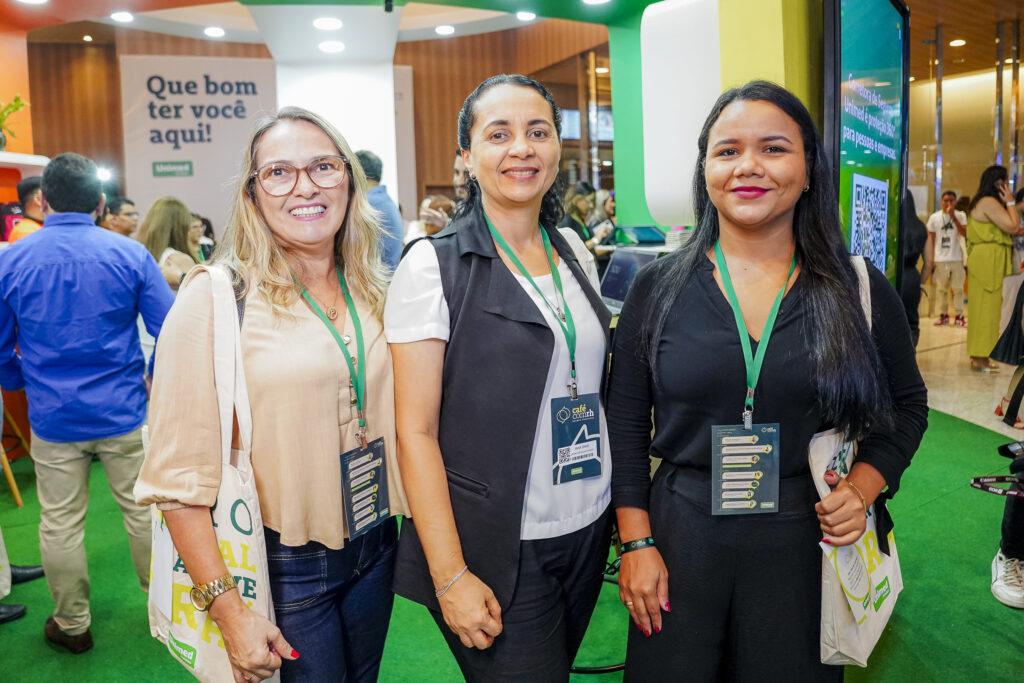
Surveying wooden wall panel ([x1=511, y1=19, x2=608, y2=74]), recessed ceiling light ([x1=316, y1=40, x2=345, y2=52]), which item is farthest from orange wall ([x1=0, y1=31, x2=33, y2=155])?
wooden wall panel ([x1=511, y1=19, x2=608, y2=74])

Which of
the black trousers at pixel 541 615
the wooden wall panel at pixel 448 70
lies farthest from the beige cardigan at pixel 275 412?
the wooden wall panel at pixel 448 70

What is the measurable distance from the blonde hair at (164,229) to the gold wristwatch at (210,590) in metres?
3.82

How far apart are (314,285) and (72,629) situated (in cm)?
217

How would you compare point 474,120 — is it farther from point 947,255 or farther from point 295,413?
point 947,255

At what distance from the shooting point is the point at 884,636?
2.72 metres

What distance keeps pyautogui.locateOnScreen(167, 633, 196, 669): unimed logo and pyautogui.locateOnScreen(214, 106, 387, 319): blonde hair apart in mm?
621

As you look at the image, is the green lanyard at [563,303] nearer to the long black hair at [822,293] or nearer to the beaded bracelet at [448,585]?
the long black hair at [822,293]

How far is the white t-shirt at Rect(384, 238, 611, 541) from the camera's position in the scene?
4.29ft

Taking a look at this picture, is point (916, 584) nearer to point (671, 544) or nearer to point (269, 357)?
point (671, 544)

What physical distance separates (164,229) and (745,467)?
431cm

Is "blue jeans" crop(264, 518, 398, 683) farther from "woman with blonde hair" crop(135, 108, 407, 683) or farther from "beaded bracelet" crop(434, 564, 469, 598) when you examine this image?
"beaded bracelet" crop(434, 564, 469, 598)

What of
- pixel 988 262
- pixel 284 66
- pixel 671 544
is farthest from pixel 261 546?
pixel 988 262

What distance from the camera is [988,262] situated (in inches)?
274

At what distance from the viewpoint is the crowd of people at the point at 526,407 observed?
1.30 meters
